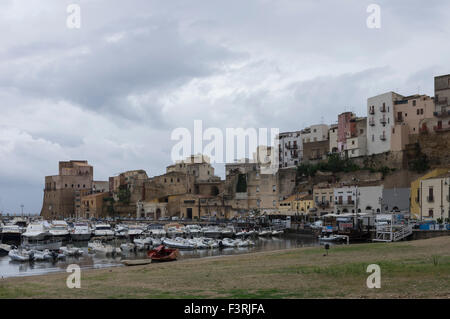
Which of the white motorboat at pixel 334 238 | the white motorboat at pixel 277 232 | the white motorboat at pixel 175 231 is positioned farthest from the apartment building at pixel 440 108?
the white motorboat at pixel 175 231

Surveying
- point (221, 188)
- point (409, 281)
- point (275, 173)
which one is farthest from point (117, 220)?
point (409, 281)

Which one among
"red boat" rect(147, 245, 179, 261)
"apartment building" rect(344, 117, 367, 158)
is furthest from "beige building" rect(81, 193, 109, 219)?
"red boat" rect(147, 245, 179, 261)

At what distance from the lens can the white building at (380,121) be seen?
211 feet

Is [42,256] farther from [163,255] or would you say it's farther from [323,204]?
[323,204]

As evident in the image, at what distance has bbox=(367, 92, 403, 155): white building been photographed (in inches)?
2530

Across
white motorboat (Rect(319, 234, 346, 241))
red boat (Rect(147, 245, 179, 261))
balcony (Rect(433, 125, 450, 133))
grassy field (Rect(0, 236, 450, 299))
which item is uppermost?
balcony (Rect(433, 125, 450, 133))

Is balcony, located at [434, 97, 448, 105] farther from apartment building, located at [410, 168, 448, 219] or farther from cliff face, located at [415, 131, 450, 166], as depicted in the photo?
apartment building, located at [410, 168, 448, 219]

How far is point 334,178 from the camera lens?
225ft

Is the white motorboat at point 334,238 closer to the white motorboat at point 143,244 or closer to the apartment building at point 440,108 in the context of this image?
the white motorboat at point 143,244

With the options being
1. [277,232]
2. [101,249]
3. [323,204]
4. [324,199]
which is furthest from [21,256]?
[324,199]

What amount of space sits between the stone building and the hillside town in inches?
355

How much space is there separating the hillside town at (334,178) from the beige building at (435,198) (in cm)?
9
